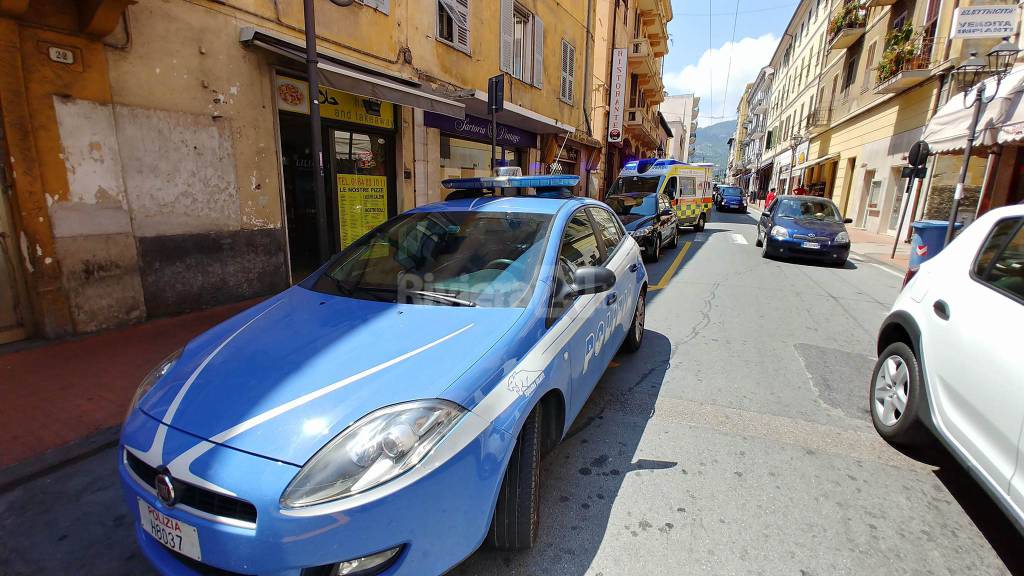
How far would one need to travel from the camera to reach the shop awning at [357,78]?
5.61 meters

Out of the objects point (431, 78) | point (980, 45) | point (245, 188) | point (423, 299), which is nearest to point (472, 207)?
point (423, 299)

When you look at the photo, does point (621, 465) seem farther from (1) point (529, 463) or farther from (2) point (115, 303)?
(2) point (115, 303)

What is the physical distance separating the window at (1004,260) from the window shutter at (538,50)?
38.4 feet

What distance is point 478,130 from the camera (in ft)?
36.6

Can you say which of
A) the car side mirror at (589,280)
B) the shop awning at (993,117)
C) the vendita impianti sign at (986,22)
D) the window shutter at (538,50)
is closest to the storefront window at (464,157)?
the window shutter at (538,50)

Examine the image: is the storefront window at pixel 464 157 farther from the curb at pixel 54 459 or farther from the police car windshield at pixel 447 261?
the curb at pixel 54 459

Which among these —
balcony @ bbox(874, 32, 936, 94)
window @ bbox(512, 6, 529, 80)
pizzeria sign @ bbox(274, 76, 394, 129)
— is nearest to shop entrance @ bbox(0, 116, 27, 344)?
pizzeria sign @ bbox(274, 76, 394, 129)

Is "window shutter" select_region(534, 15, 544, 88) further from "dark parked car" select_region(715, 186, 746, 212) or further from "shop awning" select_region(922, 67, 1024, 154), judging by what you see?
"dark parked car" select_region(715, 186, 746, 212)

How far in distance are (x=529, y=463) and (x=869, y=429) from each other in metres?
2.76

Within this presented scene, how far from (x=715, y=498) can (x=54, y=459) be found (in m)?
3.90

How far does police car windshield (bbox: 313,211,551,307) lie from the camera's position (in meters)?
2.52

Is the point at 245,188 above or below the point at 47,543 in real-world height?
above

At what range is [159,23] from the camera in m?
4.93

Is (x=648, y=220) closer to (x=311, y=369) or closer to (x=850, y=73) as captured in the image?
(x=311, y=369)
